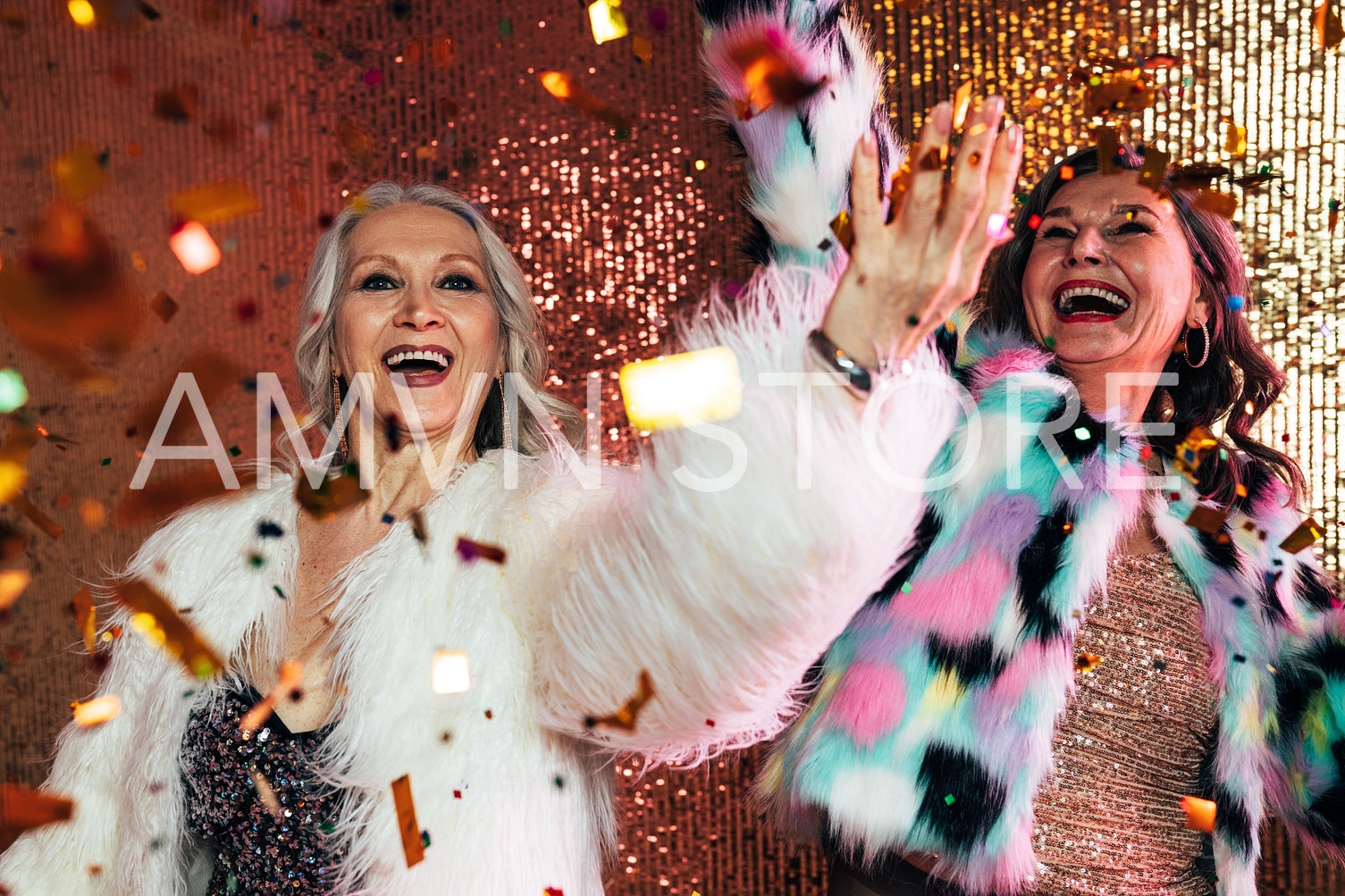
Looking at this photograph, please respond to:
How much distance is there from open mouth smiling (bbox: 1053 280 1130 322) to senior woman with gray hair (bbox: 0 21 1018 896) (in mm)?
420

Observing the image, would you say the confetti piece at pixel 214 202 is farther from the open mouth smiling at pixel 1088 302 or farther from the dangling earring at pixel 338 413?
the open mouth smiling at pixel 1088 302

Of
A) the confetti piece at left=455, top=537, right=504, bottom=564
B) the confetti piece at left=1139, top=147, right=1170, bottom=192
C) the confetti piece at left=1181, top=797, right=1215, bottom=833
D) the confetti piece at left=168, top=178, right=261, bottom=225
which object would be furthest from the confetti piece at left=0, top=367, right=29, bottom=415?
the confetti piece at left=1181, top=797, right=1215, bottom=833

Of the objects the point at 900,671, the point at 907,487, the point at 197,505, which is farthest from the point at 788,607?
the point at 197,505

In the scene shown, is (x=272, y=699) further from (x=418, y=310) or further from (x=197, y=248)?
(x=197, y=248)

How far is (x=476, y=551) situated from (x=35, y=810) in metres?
0.66

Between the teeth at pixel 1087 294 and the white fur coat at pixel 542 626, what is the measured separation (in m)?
0.61

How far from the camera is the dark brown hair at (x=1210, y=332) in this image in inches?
56.0

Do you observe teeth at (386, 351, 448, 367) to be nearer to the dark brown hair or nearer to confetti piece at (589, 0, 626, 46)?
confetti piece at (589, 0, 626, 46)

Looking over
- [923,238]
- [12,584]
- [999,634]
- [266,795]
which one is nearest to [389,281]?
[266,795]

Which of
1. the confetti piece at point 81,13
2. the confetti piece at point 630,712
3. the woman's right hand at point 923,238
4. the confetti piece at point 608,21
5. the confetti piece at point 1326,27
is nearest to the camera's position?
the woman's right hand at point 923,238

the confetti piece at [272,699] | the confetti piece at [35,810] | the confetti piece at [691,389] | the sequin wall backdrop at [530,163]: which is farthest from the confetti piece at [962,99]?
the confetti piece at [35,810]

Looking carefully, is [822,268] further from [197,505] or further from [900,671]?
[197,505]

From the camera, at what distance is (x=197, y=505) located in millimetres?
1334

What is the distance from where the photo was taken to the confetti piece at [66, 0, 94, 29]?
7.00 ft
